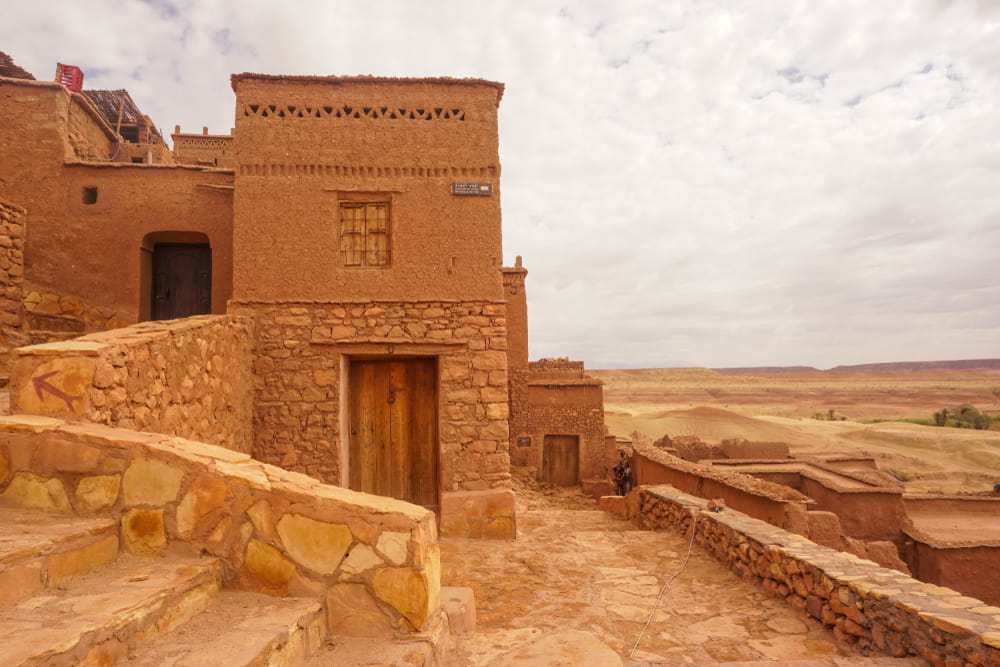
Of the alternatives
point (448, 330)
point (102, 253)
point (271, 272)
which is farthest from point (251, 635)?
point (102, 253)

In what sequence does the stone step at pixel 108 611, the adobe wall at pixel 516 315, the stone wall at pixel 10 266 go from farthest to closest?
the adobe wall at pixel 516 315, the stone wall at pixel 10 266, the stone step at pixel 108 611

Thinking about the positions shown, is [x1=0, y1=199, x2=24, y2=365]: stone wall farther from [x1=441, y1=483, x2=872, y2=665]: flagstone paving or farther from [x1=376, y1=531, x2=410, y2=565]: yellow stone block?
[x1=376, y1=531, x2=410, y2=565]: yellow stone block

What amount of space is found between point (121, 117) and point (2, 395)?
45.7ft

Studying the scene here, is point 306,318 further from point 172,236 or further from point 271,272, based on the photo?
point 172,236

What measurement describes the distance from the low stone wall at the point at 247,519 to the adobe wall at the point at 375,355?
422 centimetres

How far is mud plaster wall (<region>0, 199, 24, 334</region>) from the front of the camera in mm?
7172

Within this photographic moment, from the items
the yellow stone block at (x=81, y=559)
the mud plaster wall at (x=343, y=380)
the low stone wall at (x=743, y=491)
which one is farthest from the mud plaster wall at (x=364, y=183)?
the low stone wall at (x=743, y=491)

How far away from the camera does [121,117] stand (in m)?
15.4

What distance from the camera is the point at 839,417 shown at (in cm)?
4416

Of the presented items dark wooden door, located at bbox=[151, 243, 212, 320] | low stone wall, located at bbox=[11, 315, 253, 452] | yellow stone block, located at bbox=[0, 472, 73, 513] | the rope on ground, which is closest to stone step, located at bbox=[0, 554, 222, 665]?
yellow stone block, located at bbox=[0, 472, 73, 513]

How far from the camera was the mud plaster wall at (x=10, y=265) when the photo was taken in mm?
7172

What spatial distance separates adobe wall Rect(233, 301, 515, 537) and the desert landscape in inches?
617

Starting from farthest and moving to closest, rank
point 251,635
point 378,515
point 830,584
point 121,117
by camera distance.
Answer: point 121,117 < point 830,584 < point 378,515 < point 251,635

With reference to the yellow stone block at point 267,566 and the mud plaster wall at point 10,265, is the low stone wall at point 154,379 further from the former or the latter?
the mud plaster wall at point 10,265
